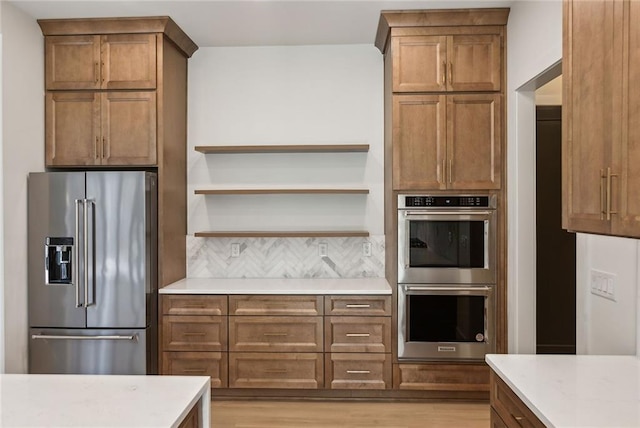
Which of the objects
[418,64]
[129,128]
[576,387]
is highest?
[418,64]

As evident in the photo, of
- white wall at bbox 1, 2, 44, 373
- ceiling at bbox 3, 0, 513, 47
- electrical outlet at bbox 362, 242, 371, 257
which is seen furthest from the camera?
electrical outlet at bbox 362, 242, 371, 257

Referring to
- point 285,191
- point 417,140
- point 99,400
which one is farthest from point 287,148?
point 99,400

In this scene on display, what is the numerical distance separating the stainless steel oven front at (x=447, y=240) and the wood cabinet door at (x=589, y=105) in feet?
5.36

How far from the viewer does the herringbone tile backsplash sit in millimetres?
4070

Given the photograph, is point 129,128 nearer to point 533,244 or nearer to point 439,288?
point 439,288

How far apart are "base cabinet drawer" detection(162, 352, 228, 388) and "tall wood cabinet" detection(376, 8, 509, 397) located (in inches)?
49.2

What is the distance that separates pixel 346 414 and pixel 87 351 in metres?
1.83

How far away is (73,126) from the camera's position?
11.9ft

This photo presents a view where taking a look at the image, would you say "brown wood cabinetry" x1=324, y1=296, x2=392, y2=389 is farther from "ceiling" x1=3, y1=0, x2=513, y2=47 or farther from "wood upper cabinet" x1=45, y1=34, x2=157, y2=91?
"wood upper cabinet" x1=45, y1=34, x2=157, y2=91

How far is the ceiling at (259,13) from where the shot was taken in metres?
3.29

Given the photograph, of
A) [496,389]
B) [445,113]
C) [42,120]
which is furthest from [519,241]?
[42,120]

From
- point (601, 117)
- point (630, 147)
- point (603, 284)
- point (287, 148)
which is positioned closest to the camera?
point (630, 147)

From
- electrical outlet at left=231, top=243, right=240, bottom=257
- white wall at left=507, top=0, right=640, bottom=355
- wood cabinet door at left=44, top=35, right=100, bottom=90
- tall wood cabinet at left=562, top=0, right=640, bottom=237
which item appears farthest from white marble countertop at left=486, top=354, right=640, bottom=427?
wood cabinet door at left=44, top=35, right=100, bottom=90

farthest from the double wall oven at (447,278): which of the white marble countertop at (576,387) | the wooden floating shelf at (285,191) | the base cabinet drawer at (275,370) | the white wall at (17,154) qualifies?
the white wall at (17,154)
